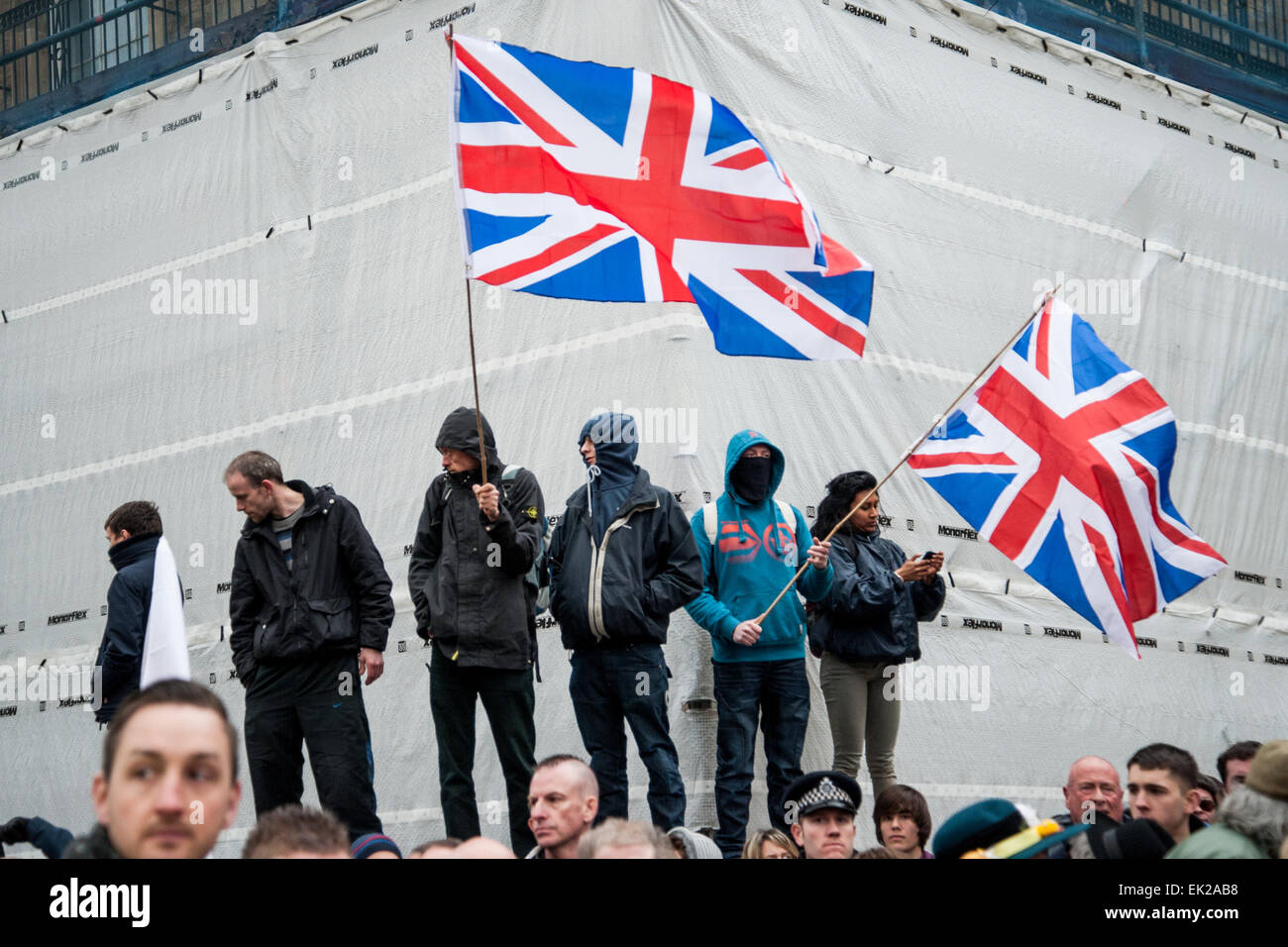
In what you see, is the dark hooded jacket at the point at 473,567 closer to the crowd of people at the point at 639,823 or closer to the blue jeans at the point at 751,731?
the crowd of people at the point at 639,823

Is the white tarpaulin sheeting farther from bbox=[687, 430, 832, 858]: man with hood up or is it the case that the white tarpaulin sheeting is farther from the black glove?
the black glove

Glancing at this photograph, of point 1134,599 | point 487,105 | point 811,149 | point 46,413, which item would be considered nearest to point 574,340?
point 811,149

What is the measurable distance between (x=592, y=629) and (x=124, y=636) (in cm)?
198

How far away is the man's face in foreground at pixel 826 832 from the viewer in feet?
23.0

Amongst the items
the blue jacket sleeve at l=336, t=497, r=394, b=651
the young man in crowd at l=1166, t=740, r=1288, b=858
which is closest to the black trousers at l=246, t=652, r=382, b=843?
the blue jacket sleeve at l=336, t=497, r=394, b=651

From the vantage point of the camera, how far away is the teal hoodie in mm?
8148

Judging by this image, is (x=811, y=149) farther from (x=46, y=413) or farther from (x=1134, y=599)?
(x=46, y=413)

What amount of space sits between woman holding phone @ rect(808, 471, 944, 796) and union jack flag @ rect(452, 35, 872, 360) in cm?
140

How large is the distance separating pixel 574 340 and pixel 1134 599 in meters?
3.40

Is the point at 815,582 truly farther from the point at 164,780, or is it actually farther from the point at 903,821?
the point at 164,780
